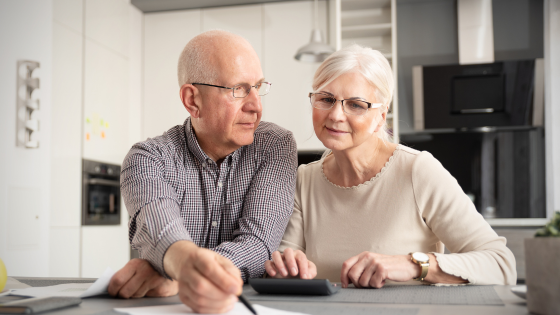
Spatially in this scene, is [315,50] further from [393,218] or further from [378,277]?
[378,277]

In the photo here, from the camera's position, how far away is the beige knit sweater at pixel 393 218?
4.30 ft

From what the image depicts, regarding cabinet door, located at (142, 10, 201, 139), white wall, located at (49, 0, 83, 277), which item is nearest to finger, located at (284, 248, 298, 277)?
white wall, located at (49, 0, 83, 277)

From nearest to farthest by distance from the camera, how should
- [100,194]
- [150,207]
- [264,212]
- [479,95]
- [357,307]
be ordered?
[357,307] → [150,207] → [264,212] → [100,194] → [479,95]

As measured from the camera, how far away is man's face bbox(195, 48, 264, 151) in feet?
4.60

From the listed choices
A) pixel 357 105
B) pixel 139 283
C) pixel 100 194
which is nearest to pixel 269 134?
pixel 357 105

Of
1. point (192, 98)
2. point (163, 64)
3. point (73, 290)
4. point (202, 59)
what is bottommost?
point (73, 290)

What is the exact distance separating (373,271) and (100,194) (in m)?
2.85

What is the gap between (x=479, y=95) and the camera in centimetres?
368

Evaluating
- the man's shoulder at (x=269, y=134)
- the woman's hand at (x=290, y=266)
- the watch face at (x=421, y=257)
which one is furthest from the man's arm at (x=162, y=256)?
the watch face at (x=421, y=257)

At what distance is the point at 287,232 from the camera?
157 centimetres

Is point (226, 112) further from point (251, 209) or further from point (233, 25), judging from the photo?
point (233, 25)

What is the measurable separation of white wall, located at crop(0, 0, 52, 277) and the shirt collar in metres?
1.59

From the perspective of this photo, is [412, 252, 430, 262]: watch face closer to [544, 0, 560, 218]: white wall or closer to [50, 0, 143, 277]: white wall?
[50, 0, 143, 277]: white wall

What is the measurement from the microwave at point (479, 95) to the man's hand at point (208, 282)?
10.7 feet
